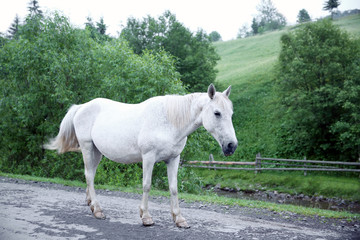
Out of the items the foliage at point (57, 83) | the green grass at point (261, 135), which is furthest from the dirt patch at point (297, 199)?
the foliage at point (57, 83)

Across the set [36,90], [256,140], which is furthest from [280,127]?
[36,90]

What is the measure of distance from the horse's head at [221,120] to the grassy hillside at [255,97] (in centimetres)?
1679

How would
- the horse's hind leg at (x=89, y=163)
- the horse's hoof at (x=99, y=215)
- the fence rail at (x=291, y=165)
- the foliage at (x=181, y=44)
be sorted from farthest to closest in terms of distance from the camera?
the foliage at (x=181, y=44)
the fence rail at (x=291, y=165)
the horse's hind leg at (x=89, y=163)
the horse's hoof at (x=99, y=215)

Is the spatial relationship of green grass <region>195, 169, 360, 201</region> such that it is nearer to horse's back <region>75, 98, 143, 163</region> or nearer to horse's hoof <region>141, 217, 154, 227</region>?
horse's hoof <region>141, 217, 154, 227</region>

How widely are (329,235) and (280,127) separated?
21.5 m

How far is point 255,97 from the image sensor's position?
31578mm

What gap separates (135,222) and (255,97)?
1123 inches

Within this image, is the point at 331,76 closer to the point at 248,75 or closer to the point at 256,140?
the point at 256,140

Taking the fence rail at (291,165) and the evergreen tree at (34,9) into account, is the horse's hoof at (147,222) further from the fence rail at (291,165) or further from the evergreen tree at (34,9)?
the fence rail at (291,165)

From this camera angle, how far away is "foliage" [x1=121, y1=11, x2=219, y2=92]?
27.6 meters

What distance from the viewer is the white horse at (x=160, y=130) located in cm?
434

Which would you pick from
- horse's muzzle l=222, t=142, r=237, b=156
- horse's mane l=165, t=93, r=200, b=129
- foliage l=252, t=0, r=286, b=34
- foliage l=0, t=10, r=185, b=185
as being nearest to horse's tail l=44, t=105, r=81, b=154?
horse's mane l=165, t=93, r=200, b=129

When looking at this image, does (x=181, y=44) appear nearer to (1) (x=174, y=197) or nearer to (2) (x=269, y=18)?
(1) (x=174, y=197)

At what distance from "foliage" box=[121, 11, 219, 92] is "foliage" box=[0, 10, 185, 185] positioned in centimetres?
1445
